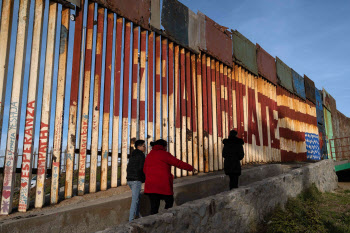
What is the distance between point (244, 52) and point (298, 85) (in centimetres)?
747

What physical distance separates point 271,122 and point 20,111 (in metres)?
11.1

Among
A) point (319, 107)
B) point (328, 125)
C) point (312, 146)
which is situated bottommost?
point (312, 146)

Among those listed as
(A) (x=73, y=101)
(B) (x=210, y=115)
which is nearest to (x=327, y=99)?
(B) (x=210, y=115)

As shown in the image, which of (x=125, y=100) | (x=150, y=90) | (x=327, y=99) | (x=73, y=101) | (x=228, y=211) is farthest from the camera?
(x=327, y=99)

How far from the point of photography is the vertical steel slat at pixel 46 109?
15.8 feet

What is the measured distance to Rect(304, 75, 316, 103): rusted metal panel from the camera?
19.0 m

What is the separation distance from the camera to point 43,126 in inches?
196

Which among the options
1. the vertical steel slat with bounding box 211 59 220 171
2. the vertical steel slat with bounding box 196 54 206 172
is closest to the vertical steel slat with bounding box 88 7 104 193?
the vertical steel slat with bounding box 196 54 206 172

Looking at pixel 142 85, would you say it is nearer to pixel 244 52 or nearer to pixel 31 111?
pixel 31 111

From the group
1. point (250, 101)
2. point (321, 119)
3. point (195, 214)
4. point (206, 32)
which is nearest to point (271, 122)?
point (250, 101)

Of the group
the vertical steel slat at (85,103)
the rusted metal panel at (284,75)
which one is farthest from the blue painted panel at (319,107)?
the vertical steel slat at (85,103)

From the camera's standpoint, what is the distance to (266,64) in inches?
545

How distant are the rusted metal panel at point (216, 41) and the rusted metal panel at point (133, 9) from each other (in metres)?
2.51

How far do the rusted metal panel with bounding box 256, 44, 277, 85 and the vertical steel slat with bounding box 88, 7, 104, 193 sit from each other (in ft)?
28.3
